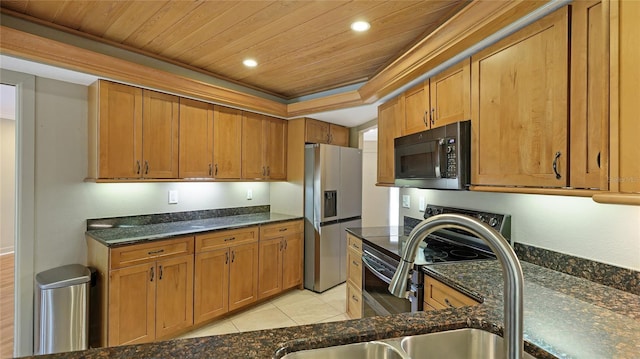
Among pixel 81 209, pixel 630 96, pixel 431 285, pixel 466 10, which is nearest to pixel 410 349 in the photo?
pixel 431 285

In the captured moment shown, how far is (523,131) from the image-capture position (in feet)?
4.81

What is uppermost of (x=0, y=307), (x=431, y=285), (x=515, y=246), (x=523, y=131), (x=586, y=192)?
(x=523, y=131)

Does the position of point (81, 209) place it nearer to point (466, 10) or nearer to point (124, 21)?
point (124, 21)

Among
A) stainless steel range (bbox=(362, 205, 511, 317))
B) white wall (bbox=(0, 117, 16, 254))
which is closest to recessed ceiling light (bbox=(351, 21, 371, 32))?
stainless steel range (bbox=(362, 205, 511, 317))

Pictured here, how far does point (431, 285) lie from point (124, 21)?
263cm

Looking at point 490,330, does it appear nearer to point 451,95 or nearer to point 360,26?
point 451,95

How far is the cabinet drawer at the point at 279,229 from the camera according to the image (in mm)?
3319

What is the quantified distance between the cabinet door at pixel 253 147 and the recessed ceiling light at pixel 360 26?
1793mm

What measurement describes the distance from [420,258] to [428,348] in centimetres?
97

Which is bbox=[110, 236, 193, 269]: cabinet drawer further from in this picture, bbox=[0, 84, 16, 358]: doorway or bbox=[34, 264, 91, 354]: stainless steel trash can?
bbox=[0, 84, 16, 358]: doorway

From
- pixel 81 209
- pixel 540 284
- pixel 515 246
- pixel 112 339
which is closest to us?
pixel 540 284

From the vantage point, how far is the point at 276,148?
380cm

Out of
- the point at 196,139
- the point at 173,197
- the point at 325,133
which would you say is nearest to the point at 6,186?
the point at 173,197

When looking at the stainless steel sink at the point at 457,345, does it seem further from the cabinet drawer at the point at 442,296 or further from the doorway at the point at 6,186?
the doorway at the point at 6,186
